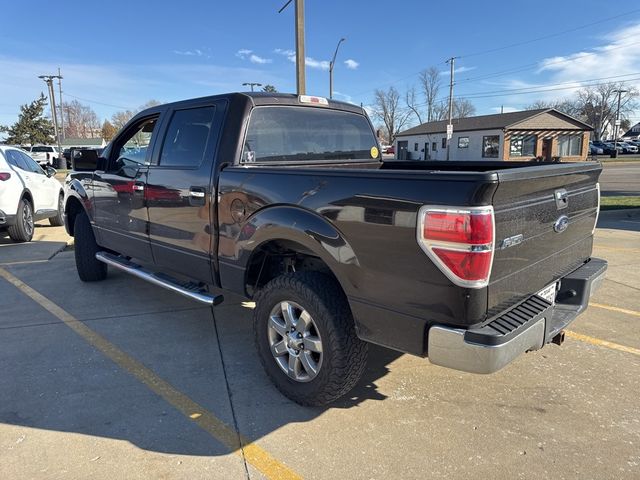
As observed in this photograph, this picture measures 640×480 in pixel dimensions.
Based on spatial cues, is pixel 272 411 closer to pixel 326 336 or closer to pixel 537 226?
pixel 326 336

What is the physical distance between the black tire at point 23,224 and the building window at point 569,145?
48.4 m

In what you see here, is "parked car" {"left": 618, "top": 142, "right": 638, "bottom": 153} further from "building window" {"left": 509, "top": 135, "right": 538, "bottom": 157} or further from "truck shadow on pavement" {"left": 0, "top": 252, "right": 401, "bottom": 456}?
"truck shadow on pavement" {"left": 0, "top": 252, "right": 401, "bottom": 456}

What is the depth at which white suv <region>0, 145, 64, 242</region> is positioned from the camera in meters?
8.23

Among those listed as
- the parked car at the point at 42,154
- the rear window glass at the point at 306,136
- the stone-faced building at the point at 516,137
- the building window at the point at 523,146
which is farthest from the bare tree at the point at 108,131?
the rear window glass at the point at 306,136

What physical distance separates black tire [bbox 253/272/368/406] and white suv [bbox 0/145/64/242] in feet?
23.6

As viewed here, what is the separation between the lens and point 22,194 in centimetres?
859

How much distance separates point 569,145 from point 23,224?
50658 mm

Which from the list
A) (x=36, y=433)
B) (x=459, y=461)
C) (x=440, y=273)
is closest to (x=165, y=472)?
(x=36, y=433)

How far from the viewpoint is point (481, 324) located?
239 cm

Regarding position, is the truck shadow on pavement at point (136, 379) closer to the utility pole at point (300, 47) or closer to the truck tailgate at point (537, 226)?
the truck tailgate at point (537, 226)

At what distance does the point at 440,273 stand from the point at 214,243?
1.94 metres

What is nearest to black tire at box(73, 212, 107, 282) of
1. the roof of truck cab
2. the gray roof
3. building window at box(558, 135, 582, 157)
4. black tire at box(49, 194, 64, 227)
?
the roof of truck cab

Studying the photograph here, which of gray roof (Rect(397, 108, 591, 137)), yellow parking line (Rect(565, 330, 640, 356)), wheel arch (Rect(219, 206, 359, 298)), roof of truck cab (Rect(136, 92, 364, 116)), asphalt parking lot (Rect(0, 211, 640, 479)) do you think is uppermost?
gray roof (Rect(397, 108, 591, 137))

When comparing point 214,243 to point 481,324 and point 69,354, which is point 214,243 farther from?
point 481,324
